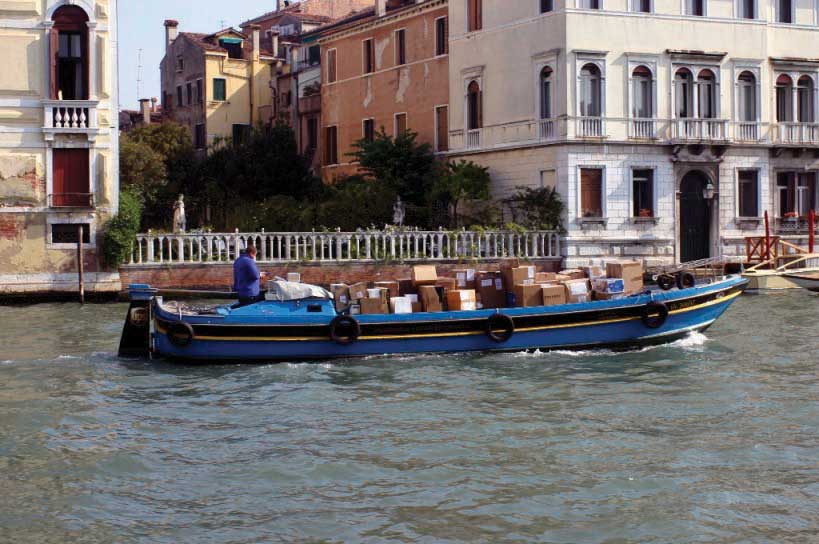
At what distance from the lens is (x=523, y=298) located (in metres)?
Result: 15.6

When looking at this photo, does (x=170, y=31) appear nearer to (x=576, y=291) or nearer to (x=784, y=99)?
(x=784, y=99)

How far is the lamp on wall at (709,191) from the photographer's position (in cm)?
2830

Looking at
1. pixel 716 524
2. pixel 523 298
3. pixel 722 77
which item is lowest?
pixel 716 524

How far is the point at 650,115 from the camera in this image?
2781 centimetres

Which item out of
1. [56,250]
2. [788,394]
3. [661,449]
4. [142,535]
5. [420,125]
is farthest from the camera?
[420,125]

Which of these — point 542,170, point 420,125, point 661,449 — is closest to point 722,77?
point 542,170

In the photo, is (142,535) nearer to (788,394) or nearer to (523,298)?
(788,394)

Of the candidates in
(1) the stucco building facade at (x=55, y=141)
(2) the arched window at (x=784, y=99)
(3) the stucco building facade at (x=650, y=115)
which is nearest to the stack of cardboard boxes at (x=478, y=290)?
(1) the stucco building facade at (x=55, y=141)

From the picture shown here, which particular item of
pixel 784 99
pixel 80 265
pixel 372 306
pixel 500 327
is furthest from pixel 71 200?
pixel 784 99

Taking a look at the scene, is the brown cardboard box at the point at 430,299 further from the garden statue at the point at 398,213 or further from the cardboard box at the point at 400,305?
the garden statue at the point at 398,213

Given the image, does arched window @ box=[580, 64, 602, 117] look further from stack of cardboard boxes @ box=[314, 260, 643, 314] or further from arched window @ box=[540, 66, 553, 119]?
stack of cardboard boxes @ box=[314, 260, 643, 314]

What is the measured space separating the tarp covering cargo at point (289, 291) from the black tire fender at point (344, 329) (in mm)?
385

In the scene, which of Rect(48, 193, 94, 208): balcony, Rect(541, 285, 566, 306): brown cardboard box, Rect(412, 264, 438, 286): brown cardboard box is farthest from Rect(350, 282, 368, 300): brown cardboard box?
Rect(48, 193, 94, 208): balcony

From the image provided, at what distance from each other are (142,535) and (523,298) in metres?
8.44
